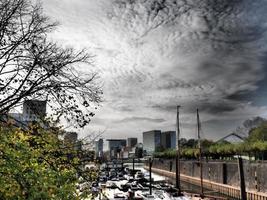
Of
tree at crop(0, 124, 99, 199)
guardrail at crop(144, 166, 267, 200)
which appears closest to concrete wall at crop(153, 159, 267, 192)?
guardrail at crop(144, 166, 267, 200)

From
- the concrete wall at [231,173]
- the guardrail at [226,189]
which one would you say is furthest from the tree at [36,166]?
the concrete wall at [231,173]

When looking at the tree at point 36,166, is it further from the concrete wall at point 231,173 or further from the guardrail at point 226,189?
the concrete wall at point 231,173

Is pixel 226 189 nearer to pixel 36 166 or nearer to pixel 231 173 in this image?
pixel 231 173

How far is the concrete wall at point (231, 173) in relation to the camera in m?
44.3

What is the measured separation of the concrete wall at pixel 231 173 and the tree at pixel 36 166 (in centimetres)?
3967

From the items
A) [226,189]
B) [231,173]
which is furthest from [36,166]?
[231,173]

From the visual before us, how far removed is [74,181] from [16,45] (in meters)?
4.23

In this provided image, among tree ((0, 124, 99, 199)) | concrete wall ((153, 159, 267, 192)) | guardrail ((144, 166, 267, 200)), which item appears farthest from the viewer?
concrete wall ((153, 159, 267, 192))

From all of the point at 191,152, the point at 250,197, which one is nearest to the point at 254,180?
the point at 250,197

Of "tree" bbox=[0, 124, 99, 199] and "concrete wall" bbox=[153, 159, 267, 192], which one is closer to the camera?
"tree" bbox=[0, 124, 99, 199]

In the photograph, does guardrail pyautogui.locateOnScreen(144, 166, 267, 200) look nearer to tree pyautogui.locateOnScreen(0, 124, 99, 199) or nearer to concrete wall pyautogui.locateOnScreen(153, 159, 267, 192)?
concrete wall pyautogui.locateOnScreen(153, 159, 267, 192)

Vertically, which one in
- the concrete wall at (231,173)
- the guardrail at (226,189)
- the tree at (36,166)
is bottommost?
the guardrail at (226,189)

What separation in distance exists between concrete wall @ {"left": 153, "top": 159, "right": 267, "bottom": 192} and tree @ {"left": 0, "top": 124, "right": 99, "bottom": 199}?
39.7 metres

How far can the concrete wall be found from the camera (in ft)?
145
